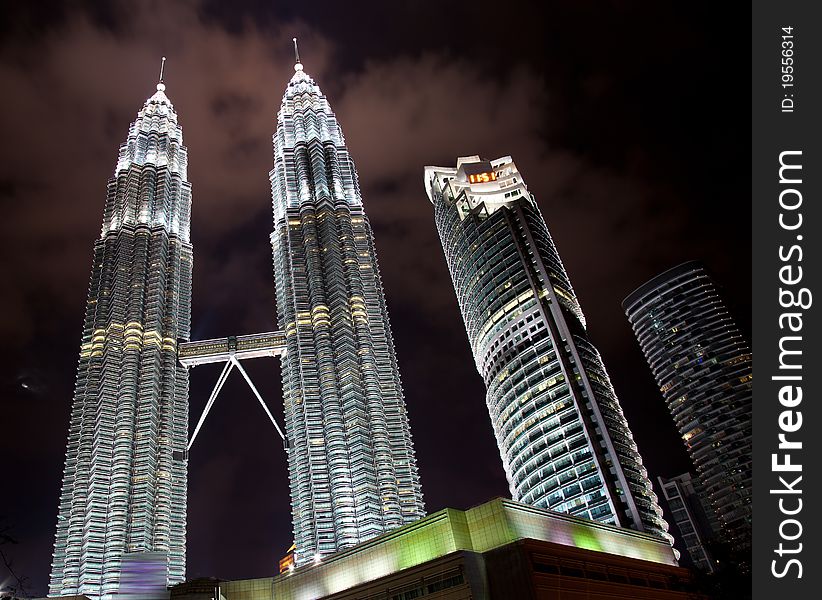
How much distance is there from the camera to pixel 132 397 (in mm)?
126875

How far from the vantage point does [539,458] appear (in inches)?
4850

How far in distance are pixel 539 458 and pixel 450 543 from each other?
56.8 m

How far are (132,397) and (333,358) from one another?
37.5m

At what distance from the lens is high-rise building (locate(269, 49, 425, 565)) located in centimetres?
11425

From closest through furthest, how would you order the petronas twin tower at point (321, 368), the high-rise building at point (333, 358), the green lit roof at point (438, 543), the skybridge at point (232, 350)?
the green lit roof at point (438, 543) → the petronas twin tower at point (321, 368) → the high-rise building at point (333, 358) → the skybridge at point (232, 350)

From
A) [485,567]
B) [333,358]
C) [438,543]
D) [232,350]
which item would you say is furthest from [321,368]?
[485,567]

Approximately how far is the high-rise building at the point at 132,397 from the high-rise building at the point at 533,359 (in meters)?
62.5

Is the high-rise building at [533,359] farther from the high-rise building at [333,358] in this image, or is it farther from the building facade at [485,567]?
the high-rise building at [333,358]

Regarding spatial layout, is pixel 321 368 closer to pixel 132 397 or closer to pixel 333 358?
pixel 333 358

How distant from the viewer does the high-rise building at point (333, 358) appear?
375ft

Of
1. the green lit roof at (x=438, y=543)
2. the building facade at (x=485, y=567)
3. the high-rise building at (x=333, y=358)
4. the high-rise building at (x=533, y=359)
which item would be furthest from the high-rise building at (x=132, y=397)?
the high-rise building at (x=533, y=359)

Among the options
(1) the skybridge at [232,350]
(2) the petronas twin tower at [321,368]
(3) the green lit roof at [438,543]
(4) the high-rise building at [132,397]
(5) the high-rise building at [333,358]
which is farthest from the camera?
(1) the skybridge at [232,350]

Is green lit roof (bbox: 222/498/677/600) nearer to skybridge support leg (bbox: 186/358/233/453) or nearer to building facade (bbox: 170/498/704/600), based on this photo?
building facade (bbox: 170/498/704/600)
